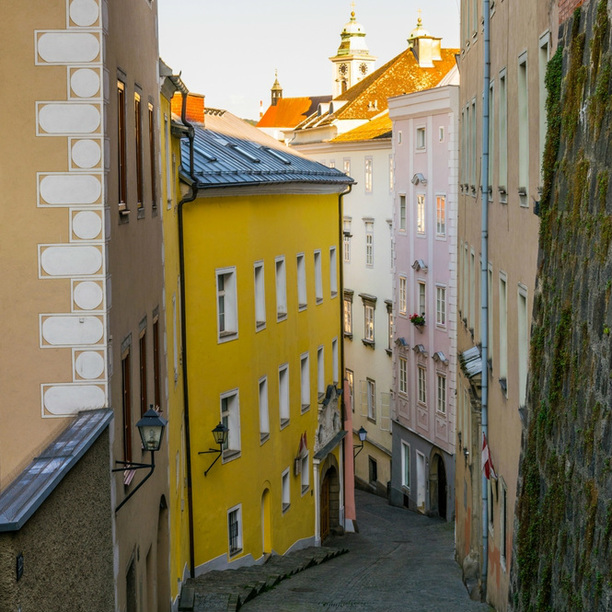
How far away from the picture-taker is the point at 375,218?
49.4 metres

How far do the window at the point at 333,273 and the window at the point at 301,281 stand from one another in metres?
3.07

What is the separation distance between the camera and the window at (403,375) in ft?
143

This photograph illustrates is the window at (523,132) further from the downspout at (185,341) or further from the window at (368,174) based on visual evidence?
the window at (368,174)

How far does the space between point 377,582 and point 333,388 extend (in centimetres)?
878

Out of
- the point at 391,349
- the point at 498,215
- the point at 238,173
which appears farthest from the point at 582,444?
the point at 391,349

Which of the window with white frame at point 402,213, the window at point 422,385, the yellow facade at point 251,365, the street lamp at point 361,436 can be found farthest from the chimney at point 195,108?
the window with white frame at point 402,213

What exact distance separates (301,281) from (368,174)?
2158 centimetres

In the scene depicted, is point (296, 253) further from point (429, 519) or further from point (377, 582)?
point (429, 519)

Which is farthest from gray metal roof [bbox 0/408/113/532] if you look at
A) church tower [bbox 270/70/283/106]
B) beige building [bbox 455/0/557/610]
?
church tower [bbox 270/70/283/106]

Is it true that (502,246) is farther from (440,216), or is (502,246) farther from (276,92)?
(276,92)

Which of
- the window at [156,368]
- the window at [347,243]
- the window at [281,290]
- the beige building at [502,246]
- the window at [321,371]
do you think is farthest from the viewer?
the window at [347,243]

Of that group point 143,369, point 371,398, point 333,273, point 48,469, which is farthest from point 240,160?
point 371,398

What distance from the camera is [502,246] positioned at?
1784cm

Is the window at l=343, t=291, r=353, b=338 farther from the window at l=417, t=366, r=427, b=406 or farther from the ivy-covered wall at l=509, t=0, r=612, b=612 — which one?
the ivy-covered wall at l=509, t=0, r=612, b=612
